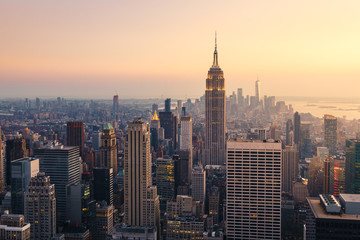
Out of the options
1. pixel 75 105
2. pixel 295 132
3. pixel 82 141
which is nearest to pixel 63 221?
pixel 75 105

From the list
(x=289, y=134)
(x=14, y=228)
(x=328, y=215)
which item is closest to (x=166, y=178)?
(x=289, y=134)

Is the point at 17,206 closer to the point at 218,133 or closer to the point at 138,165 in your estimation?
the point at 138,165

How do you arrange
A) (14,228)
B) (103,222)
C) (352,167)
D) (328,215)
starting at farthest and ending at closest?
(352,167) < (103,222) < (14,228) < (328,215)

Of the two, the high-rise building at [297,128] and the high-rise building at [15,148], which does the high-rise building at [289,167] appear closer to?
the high-rise building at [297,128]

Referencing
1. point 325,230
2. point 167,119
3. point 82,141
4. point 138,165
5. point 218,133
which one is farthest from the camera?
point 218,133

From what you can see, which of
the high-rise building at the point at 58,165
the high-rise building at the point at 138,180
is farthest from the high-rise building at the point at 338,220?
the high-rise building at the point at 58,165

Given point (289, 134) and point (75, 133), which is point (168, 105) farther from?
point (289, 134)
